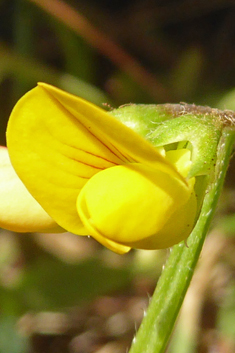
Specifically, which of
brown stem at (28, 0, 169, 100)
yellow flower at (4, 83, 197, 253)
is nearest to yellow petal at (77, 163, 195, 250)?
yellow flower at (4, 83, 197, 253)

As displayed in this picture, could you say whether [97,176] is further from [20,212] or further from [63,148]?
[20,212]

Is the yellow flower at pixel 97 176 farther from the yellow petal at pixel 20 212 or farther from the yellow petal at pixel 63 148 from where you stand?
the yellow petal at pixel 20 212

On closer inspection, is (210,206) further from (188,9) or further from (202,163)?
(188,9)

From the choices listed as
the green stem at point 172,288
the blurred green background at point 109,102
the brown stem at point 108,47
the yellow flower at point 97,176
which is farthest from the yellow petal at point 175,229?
the brown stem at point 108,47

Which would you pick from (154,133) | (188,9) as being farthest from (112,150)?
(188,9)

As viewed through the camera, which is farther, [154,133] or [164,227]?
[154,133]

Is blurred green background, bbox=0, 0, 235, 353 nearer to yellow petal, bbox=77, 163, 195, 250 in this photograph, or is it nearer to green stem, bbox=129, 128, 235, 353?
green stem, bbox=129, 128, 235, 353
